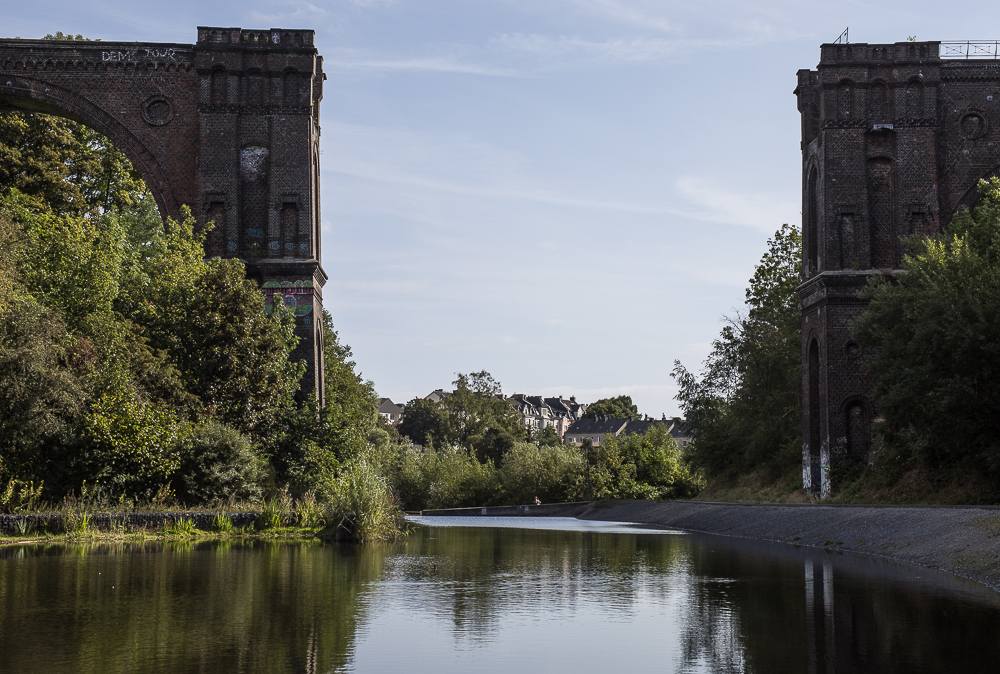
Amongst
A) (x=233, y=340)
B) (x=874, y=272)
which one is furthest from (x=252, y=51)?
(x=874, y=272)

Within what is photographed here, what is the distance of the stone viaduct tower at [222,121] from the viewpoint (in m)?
31.1

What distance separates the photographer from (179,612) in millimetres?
9352

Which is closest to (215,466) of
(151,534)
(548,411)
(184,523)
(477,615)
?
(184,523)

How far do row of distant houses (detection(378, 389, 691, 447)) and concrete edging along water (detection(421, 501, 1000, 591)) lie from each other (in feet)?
331

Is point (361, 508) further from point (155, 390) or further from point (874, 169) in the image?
point (874, 169)

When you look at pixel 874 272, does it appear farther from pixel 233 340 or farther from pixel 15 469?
pixel 15 469

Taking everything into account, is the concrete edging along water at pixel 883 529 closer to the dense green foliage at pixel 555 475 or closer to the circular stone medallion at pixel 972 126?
the circular stone medallion at pixel 972 126

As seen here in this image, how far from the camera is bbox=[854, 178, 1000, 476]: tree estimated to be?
76.5 ft

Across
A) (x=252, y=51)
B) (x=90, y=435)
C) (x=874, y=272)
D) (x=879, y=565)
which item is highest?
(x=252, y=51)

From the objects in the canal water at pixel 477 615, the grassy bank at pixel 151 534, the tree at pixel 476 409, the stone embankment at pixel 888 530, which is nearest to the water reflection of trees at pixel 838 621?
the canal water at pixel 477 615

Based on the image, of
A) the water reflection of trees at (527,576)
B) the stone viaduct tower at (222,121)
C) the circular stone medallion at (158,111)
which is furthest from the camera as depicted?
the circular stone medallion at (158,111)

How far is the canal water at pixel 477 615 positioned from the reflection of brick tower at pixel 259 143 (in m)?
16.3

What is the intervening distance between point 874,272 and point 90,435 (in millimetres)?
23151

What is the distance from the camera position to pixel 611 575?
14078 mm
